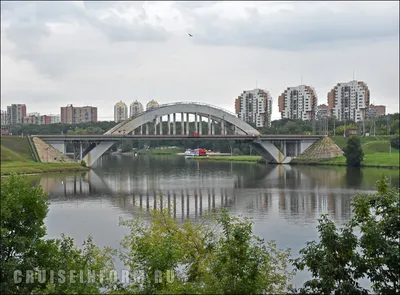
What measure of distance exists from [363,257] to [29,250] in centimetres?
718

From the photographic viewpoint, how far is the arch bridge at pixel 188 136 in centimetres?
5680

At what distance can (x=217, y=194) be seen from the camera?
3341 cm

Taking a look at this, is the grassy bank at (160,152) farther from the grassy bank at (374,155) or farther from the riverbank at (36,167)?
the riverbank at (36,167)

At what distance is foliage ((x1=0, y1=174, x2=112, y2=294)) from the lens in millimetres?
10502

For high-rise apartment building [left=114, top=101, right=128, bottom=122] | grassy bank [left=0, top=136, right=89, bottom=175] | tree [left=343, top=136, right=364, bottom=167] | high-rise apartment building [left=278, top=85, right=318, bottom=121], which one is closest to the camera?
grassy bank [left=0, top=136, right=89, bottom=175]

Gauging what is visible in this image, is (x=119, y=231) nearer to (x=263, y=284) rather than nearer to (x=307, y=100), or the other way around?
(x=263, y=284)

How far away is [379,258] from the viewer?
9219 millimetres

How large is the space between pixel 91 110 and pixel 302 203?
132 m

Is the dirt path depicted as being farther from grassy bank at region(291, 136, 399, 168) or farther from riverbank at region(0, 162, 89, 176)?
grassy bank at region(291, 136, 399, 168)

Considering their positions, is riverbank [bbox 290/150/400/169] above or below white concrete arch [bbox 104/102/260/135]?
below

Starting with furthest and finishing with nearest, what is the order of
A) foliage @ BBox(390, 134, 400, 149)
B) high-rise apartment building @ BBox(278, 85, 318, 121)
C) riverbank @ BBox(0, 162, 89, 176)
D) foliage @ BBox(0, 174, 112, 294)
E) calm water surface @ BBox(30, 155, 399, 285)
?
high-rise apartment building @ BBox(278, 85, 318, 121)
foliage @ BBox(390, 134, 400, 149)
riverbank @ BBox(0, 162, 89, 176)
calm water surface @ BBox(30, 155, 399, 285)
foliage @ BBox(0, 174, 112, 294)

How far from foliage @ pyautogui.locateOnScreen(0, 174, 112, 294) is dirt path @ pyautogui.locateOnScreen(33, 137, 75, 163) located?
42016mm

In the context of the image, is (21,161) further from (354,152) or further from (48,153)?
(354,152)

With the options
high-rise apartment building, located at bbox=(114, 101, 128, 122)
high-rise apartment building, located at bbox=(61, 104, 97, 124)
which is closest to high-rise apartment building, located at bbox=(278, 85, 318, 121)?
high-rise apartment building, located at bbox=(114, 101, 128, 122)
